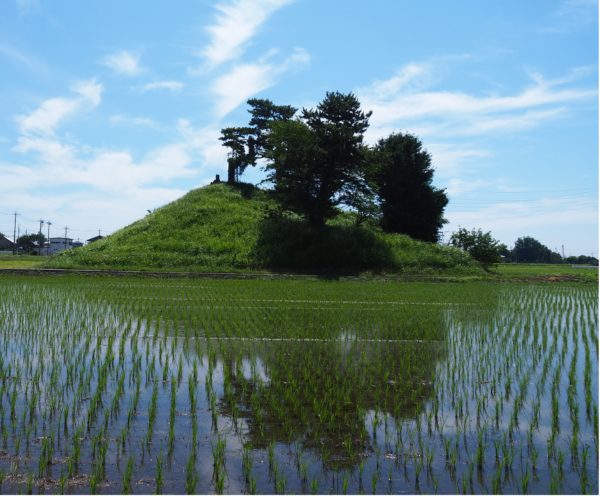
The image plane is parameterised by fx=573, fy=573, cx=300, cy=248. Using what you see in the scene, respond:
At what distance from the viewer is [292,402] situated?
276 inches

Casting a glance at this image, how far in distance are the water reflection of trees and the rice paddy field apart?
3cm

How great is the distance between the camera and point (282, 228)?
3531cm

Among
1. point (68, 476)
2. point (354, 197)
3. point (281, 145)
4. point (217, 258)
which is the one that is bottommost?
point (68, 476)

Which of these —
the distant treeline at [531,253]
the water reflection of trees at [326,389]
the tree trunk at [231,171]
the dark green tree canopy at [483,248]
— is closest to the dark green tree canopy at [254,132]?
the tree trunk at [231,171]

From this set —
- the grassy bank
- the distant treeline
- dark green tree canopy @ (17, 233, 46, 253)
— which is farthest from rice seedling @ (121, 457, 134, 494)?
the distant treeline

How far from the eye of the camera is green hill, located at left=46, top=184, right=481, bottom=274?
31.2m

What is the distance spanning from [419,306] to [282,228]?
1859 cm

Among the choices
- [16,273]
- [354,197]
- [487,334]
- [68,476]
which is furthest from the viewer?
[354,197]

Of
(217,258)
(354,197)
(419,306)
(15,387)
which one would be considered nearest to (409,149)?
(354,197)

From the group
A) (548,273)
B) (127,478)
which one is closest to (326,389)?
(127,478)

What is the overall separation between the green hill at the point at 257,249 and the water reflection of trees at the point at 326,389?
20421 mm

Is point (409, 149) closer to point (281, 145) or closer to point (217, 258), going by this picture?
point (281, 145)

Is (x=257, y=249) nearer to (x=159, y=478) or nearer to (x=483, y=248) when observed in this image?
(x=483, y=248)

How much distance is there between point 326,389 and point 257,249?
25242 millimetres
